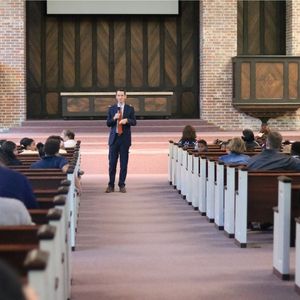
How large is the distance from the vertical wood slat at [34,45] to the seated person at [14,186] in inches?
625

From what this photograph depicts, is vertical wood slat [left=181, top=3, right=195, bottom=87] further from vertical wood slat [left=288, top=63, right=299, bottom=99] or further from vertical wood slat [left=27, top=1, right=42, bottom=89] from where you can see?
vertical wood slat [left=27, top=1, right=42, bottom=89]

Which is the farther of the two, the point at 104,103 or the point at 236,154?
the point at 104,103

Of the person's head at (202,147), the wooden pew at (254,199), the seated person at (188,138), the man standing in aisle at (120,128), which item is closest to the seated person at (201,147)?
the person's head at (202,147)

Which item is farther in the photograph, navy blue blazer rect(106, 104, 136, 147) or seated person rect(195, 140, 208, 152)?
navy blue blazer rect(106, 104, 136, 147)

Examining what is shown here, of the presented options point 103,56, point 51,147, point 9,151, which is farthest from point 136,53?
point 51,147

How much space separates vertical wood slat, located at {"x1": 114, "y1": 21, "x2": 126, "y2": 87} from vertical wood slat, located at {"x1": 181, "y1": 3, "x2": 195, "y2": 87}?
162 cm

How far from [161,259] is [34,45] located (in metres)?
14.6

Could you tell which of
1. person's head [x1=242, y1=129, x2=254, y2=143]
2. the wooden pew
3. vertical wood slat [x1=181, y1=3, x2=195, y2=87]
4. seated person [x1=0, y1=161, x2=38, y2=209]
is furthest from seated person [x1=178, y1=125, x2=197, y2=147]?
vertical wood slat [x1=181, y1=3, x2=195, y2=87]

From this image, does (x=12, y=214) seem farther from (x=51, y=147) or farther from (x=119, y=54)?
(x=119, y=54)

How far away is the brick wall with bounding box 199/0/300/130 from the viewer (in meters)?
18.9

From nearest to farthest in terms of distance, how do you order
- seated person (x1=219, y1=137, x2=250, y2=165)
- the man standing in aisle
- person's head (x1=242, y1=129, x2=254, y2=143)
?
seated person (x1=219, y1=137, x2=250, y2=165), the man standing in aisle, person's head (x1=242, y1=129, x2=254, y2=143)

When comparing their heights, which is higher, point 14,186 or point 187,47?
point 187,47

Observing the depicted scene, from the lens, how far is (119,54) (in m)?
20.2

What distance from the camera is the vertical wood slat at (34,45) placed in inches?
782
